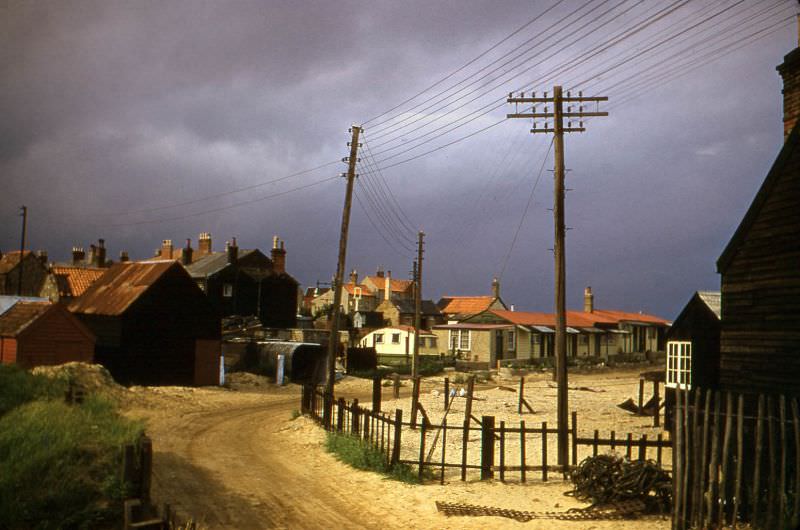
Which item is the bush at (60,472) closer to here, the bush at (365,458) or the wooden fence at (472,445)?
the bush at (365,458)

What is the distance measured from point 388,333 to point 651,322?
3262 cm

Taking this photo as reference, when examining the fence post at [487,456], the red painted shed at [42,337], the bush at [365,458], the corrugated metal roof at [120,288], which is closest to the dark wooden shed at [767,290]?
the fence post at [487,456]

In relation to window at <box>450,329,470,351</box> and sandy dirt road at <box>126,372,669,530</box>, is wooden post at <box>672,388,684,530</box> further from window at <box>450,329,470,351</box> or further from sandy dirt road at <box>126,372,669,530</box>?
window at <box>450,329,470,351</box>

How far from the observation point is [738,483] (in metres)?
9.73

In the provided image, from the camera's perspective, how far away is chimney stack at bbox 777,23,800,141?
47.3ft

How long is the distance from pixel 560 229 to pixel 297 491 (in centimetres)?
904

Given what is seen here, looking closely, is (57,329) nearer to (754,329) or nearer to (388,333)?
(754,329)

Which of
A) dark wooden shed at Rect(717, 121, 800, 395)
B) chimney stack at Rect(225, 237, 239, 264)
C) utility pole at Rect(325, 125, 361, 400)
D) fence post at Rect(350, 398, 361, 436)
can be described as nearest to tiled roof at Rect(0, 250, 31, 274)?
chimney stack at Rect(225, 237, 239, 264)

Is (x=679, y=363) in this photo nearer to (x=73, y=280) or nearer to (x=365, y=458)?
(x=365, y=458)

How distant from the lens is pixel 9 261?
73438 millimetres

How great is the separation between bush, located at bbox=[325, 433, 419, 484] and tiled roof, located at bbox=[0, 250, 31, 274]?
65800 mm

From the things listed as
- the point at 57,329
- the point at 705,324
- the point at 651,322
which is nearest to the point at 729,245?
the point at 705,324

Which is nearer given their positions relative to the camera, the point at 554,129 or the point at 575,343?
the point at 554,129

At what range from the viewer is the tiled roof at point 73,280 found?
53.8 m
